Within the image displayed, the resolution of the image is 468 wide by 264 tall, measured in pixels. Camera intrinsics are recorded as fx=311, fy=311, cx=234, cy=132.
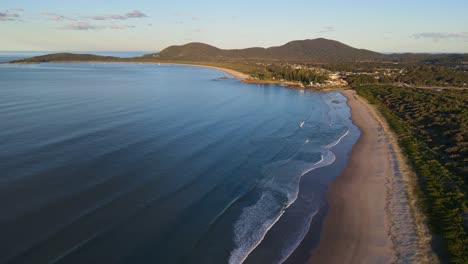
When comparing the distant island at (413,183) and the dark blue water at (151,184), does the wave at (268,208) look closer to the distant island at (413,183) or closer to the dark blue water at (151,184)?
the dark blue water at (151,184)

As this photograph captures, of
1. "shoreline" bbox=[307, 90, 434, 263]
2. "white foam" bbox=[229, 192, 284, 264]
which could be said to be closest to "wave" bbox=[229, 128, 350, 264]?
"white foam" bbox=[229, 192, 284, 264]

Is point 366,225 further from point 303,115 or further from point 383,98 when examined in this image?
point 383,98

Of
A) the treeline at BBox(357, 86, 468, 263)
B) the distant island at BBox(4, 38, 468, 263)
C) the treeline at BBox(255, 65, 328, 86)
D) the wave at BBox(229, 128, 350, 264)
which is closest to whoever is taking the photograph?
the distant island at BBox(4, 38, 468, 263)

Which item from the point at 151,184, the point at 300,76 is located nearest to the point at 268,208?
the point at 151,184

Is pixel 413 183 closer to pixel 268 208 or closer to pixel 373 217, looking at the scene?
pixel 373 217

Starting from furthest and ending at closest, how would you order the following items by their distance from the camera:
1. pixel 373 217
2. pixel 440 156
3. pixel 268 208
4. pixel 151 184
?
pixel 440 156, pixel 151 184, pixel 268 208, pixel 373 217

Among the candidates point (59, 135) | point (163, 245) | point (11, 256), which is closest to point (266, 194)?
point (163, 245)

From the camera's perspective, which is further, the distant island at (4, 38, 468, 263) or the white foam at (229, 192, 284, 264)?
the distant island at (4, 38, 468, 263)

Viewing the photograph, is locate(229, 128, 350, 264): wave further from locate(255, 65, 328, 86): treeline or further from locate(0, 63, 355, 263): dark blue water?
locate(255, 65, 328, 86): treeline
